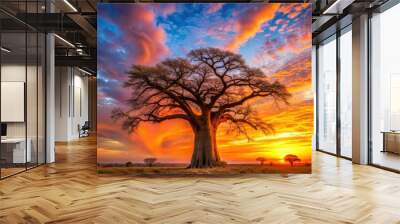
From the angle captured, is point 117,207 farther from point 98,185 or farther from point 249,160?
point 249,160

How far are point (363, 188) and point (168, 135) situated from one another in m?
3.43

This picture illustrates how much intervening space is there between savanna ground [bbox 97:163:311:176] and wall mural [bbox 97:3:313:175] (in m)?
0.02

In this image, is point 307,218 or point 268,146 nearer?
point 307,218

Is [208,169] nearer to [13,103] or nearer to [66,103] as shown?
[13,103]

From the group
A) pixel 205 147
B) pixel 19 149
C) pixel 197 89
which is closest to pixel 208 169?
pixel 205 147

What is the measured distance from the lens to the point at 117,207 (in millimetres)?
4348

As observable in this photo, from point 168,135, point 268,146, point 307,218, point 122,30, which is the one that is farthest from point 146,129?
point 307,218

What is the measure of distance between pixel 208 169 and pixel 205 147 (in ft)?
1.36

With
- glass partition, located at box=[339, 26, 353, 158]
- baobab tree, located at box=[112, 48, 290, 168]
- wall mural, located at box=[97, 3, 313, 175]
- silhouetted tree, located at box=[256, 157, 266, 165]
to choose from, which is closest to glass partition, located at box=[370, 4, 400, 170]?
glass partition, located at box=[339, 26, 353, 158]

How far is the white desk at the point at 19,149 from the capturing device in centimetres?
661

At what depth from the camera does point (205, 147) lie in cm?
663

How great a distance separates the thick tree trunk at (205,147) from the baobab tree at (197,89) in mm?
19

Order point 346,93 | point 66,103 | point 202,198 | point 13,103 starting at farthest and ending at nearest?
point 66,103, point 346,93, point 13,103, point 202,198

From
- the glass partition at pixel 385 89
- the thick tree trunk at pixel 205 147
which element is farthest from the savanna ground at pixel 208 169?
the glass partition at pixel 385 89
